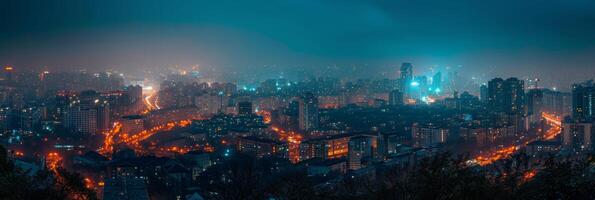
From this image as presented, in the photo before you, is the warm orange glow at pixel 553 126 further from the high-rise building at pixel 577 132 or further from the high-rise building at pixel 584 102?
the high-rise building at pixel 577 132

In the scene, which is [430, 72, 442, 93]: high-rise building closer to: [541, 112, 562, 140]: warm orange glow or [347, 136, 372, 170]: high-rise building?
[541, 112, 562, 140]: warm orange glow

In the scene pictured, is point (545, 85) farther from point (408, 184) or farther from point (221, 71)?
point (408, 184)

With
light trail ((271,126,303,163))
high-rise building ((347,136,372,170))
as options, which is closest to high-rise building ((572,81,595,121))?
high-rise building ((347,136,372,170))

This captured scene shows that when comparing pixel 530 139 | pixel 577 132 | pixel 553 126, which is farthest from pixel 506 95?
pixel 577 132

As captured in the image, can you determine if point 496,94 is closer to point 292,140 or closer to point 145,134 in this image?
point 292,140

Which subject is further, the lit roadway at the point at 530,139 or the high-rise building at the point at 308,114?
the high-rise building at the point at 308,114

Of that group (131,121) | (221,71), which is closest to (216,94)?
(131,121)

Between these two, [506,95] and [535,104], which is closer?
[535,104]

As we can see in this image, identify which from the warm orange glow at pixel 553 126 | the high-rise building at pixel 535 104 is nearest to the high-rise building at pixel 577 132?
the warm orange glow at pixel 553 126
